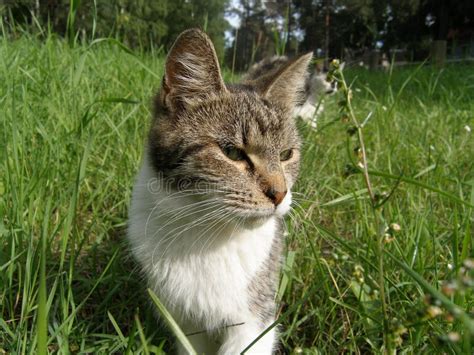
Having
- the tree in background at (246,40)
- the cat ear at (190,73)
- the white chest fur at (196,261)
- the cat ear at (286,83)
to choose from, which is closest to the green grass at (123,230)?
the white chest fur at (196,261)

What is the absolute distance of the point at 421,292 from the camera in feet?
4.72

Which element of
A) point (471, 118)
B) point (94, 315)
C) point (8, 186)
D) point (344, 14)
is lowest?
point (94, 315)

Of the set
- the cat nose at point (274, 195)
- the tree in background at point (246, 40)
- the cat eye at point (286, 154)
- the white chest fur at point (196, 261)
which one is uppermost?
the tree in background at point (246, 40)

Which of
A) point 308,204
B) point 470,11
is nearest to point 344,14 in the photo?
point 470,11

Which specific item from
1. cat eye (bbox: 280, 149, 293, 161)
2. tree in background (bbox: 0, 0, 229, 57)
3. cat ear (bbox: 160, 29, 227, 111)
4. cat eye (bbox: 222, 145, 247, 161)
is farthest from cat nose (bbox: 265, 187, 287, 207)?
tree in background (bbox: 0, 0, 229, 57)

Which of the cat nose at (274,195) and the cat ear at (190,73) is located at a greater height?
the cat ear at (190,73)

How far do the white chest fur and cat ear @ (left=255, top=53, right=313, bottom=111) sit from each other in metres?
0.70

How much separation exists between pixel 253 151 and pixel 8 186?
1135 mm

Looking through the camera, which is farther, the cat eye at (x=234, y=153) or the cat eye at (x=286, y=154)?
the cat eye at (x=286, y=154)

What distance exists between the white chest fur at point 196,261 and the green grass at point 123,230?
0.19 metres

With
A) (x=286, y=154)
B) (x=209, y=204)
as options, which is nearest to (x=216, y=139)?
(x=209, y=204)

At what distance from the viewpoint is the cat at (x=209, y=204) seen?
58.0 inches

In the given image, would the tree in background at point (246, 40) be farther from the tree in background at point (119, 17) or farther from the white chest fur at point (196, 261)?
the white chest fur at point (196, 261)

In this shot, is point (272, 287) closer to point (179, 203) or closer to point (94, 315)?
point (179, 203)
